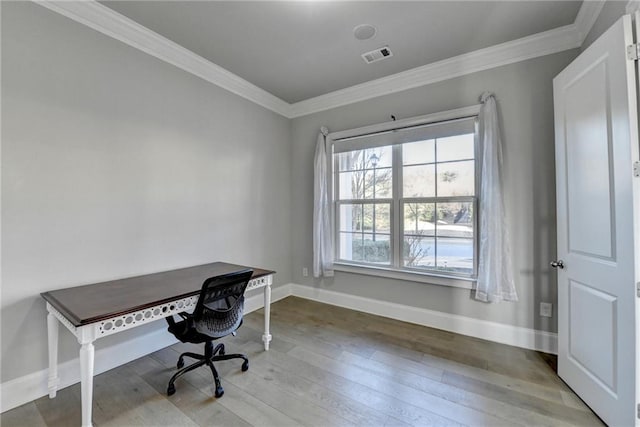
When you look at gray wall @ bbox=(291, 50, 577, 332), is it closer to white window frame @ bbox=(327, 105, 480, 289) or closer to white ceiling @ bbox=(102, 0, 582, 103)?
white window frame @ bbox=(327, 105, 480, 289)

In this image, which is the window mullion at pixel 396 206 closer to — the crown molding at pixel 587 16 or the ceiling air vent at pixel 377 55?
the ceiling air vent at pixel 377 55

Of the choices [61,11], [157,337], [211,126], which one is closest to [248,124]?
[211,126]

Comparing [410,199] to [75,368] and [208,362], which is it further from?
[75,368]

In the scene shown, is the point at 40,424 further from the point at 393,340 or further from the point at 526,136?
the point at 526,136

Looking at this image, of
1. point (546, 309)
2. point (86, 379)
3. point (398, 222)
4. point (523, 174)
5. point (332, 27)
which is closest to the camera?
point (86, 379)

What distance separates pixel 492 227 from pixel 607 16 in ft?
5.40

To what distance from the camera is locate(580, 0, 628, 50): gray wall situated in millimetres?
1627

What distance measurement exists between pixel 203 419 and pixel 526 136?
335cm

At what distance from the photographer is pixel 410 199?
3.03 m

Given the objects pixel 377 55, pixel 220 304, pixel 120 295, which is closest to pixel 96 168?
pixel 120 295

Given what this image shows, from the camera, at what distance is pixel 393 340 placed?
2557 mm

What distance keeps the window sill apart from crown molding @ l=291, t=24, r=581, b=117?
210cm

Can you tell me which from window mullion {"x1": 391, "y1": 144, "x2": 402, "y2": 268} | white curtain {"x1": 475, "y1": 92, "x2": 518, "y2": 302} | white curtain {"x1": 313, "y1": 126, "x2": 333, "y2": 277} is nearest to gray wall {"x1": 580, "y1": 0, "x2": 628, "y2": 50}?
white curtain {"x1": 475, "y1": 92, "x2": 518, "y2": 302}

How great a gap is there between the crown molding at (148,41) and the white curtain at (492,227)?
2.64 meters
